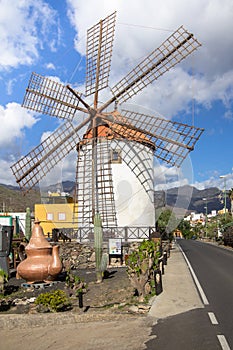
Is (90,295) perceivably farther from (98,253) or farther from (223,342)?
(223,342)

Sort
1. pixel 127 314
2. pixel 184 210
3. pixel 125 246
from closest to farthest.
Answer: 1. pixel 127 314
2. pixel 184 210
3. pixel 125 246

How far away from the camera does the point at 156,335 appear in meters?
8.05

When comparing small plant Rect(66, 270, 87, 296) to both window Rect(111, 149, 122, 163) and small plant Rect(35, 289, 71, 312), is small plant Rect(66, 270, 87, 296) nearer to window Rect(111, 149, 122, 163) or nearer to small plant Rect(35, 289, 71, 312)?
small plant Rect(35, 289, 71, 312)

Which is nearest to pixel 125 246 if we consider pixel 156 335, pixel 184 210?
pixel 184 210

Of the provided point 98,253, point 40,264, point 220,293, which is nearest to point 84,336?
point 220,293

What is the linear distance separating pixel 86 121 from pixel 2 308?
1493 centimetres

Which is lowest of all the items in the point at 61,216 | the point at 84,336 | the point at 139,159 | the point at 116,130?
the point at 84,336

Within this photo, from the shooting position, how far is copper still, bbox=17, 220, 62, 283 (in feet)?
51.2

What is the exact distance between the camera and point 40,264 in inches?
619

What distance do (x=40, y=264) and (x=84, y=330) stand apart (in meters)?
7.25

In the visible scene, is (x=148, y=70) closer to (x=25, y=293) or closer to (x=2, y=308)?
(x=25, y=293)

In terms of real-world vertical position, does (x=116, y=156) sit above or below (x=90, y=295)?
above

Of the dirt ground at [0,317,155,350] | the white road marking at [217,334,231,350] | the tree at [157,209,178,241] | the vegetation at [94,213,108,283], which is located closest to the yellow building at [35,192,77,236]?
the tree at [157,209,178,241]

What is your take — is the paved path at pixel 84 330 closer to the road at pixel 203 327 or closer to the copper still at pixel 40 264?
the road at pixel 203 327
